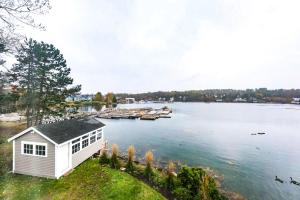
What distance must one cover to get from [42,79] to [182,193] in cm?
1788

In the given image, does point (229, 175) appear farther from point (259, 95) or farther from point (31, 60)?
point (259, 95)

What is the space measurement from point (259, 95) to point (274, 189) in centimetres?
16970

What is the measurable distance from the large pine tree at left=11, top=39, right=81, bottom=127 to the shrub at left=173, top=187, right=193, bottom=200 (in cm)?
1695

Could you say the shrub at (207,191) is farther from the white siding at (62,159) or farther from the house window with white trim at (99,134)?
the house window with white trim at (99,134)

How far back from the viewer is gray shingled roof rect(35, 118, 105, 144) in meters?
12.9

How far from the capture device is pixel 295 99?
155 m

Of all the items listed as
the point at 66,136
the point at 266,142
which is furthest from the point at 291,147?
the point at 66,136

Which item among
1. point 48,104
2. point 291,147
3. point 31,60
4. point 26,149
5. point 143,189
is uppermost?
point 31,60

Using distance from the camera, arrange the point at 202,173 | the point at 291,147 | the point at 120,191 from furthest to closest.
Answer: the point at 291,147
the point at 202,173
the point at 120,191

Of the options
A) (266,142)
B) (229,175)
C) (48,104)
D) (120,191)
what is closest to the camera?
(120,191)

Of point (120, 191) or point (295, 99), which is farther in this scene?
point (295, 99)

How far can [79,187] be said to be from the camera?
11.8 meters

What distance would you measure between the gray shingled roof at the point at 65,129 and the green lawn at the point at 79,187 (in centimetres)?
234

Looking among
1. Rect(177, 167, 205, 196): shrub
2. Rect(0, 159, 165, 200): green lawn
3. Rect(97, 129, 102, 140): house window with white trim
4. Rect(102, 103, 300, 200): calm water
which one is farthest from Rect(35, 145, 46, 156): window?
Rect(102, 103, 300, 200): calm water
